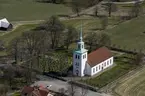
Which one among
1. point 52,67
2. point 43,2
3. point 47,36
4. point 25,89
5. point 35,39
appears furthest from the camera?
point 43,2

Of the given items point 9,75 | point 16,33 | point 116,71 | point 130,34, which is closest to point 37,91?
point 9,75

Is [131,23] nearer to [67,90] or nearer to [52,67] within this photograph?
[52,67]

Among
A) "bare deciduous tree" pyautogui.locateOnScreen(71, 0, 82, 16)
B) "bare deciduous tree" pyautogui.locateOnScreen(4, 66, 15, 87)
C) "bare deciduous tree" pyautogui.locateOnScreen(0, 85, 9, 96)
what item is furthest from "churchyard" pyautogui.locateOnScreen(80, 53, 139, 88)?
"bare deciduous tree" pyautogui.locateOnScreen(71, 0, 82, 16)

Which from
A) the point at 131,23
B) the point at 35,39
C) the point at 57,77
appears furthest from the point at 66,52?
the point at 131,23

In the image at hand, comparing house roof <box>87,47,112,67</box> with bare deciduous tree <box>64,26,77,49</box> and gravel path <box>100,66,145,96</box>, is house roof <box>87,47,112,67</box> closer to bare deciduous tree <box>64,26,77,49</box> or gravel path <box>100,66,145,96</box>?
gravel path <box>100,66,145,96</box>

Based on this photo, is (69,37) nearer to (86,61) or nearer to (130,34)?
(86,61)

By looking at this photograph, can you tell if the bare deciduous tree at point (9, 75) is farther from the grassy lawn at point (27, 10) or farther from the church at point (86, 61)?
the grassy lawn at point (27, 10)

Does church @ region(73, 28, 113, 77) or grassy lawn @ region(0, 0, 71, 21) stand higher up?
grassy lawn @ region(0, 0, 71, 21)

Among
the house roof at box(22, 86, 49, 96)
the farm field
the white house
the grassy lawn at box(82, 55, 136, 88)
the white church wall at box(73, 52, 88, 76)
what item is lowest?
the farm field
